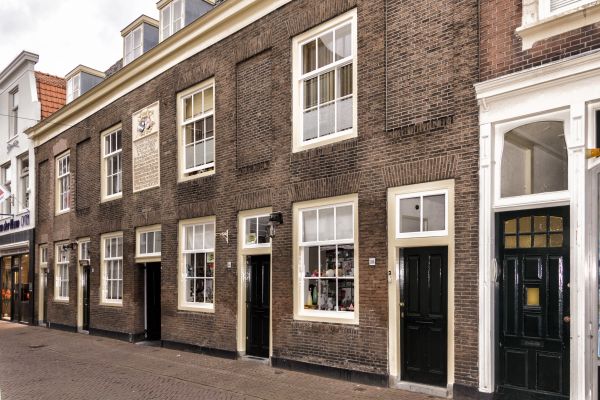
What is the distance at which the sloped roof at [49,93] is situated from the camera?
23.8 m

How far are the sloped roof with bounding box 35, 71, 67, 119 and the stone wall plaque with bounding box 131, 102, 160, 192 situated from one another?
899 cm

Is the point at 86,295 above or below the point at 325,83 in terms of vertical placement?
below

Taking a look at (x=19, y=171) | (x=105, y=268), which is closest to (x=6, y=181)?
(x=19, y=171)

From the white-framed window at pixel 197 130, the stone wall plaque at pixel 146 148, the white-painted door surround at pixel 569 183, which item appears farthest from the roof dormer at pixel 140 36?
the white-painted door surround at pixel 569 183

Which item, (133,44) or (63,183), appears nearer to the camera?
(133,44)

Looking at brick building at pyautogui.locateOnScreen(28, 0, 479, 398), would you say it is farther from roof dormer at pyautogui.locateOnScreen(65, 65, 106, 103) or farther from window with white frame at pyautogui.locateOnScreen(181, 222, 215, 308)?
roof dormer at pyautogui.locateOnScreen(65, 65, 106, 103)

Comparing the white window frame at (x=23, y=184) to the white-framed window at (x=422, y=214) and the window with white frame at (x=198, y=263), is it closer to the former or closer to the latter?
the window with white frame at (x=198, y=263)

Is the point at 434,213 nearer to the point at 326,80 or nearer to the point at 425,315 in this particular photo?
the point at 425,315

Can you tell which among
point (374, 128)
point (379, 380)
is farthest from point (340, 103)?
point (379, 380)

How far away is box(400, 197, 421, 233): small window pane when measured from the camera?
900cm

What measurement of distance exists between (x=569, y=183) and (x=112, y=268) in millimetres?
14183

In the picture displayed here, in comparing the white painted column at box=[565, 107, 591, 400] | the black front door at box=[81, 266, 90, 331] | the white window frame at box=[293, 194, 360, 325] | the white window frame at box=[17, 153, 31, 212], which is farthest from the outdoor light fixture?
the white window frame at box=[17, 153, 31, 212]

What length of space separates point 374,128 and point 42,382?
7726mm

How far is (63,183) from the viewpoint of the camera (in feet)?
70.2
